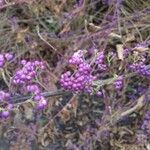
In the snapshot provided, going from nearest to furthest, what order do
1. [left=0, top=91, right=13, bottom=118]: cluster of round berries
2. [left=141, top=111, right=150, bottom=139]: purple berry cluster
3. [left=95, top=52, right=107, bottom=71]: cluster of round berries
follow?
1. [left=0, top=91, right=13, bottom=118]: cluster of round berries
2. [left=95, top=52, right=107, bottom=71]: cluster of round berries
3. [left=141, top=111, right=150, bottom=139]: purple berry cluster

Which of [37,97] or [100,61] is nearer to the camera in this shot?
[37,97]

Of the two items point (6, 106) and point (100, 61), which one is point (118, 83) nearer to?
point (100, 61)

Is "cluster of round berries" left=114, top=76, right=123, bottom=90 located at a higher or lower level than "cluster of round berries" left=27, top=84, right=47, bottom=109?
lower

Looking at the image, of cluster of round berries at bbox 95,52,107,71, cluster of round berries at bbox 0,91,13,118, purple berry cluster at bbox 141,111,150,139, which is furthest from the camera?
purple berry cluster at bbox 141,111,150,139

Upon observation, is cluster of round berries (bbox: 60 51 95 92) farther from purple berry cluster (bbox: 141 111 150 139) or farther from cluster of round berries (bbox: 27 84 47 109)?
purple berry cluster (bbox: 141 111 150 139)

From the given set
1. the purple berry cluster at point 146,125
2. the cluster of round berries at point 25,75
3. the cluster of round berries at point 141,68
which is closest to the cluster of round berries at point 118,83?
the cluster of round berries at point 141,68

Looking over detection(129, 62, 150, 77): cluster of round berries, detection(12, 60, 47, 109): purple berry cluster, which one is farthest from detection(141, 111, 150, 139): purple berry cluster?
detection(12, 60, 47, 109): purple berry cluster

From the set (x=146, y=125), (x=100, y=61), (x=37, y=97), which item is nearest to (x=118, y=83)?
(x=100, y=61)

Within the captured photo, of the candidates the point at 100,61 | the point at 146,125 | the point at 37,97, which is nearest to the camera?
the point at 37,97

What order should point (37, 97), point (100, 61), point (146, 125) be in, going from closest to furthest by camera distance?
point (37, 97) → point (100, 61) → point (146, 125)
